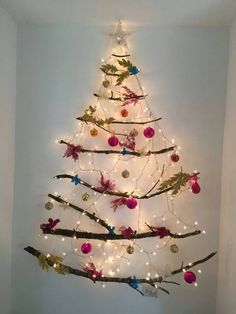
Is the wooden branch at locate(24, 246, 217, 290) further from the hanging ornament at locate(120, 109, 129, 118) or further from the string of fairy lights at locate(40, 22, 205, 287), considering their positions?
the hanging ornament at locate(120, 109, 129, 118)

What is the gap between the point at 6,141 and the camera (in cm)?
215

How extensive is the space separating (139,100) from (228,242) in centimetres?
109

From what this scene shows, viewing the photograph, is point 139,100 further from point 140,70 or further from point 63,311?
point 63,311

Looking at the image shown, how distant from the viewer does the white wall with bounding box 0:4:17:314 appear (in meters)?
2.07

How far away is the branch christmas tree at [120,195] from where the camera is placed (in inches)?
85.0

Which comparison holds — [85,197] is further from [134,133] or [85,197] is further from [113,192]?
[134,133]

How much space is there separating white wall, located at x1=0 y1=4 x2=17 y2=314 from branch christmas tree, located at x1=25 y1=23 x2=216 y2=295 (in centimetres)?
22

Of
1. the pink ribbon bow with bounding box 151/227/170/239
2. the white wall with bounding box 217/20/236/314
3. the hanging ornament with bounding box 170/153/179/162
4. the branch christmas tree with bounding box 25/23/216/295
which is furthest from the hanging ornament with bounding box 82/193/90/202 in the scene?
the white wall with bounding box 217/20/236/314

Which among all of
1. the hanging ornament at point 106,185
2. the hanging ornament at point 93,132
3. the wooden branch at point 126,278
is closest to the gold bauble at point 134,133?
the hanging ornament at point 93,132

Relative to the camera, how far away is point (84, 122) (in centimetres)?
220

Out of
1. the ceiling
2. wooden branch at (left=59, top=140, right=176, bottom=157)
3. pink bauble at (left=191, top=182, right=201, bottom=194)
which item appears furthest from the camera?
wooden branch at (left=59, top=140, right=176, bottom=157)

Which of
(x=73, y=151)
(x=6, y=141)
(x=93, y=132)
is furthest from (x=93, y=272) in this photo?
(x=6, y=141)

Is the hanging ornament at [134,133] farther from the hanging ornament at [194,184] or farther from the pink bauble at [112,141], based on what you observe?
the hanging ornament at [194,184]

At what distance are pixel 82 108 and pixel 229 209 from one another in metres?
1.19
